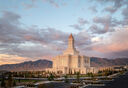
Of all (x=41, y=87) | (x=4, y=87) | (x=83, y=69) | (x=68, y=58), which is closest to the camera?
(x=41, y=87)

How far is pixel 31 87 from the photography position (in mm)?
26078

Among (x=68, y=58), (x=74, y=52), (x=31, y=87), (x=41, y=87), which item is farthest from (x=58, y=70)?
(x=41, y=87)

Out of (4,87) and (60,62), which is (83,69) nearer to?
(60,62)

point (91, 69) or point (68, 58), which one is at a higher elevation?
point (68, 58)

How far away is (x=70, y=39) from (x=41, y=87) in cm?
7029

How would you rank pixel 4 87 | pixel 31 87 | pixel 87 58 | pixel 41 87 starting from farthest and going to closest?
pixel 87 58 → pixel 31 87 → pixel 4 87 → pixel 41 87

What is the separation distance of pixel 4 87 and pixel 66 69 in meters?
57.2

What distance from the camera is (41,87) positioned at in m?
20.8

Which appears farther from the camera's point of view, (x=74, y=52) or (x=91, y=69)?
(x=74, y=52)

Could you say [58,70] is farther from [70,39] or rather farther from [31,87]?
[31,87]

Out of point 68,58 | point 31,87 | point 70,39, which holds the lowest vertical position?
point 31,87

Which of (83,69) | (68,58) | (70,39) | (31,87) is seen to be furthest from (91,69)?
(31,87)

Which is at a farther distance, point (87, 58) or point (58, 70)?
point (87, 58)

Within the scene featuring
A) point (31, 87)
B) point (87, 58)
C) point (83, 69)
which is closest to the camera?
point (31, 87)
